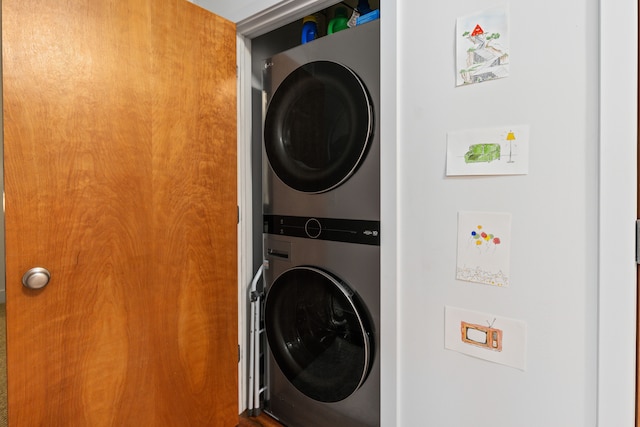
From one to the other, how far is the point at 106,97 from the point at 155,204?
0.39m

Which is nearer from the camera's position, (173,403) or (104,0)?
(104,0)

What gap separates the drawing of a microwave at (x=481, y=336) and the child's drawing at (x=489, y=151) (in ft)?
1.52

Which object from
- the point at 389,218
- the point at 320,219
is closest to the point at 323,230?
the point at 320,219

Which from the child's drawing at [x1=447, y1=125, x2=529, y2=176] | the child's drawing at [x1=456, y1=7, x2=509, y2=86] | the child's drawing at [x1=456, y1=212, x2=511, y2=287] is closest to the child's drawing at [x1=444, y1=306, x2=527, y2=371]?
the child's drawing at [x1=456, y1=212, x2=511, y2=287]

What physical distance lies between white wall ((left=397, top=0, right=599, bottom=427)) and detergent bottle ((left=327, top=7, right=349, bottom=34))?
43 cm

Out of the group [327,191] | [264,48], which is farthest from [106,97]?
[264,48]

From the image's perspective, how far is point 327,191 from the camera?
1410mm

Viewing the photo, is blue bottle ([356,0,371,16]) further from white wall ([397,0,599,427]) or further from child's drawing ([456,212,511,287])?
child's drawing ([456,212,511,287])

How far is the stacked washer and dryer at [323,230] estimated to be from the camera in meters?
1.29

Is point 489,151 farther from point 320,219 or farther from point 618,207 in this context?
point 320,219

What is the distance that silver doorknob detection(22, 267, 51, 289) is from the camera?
3.29 ft

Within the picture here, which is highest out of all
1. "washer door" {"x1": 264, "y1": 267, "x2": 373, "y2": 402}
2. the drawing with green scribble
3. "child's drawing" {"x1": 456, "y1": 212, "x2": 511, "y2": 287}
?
the drawing with green scribble

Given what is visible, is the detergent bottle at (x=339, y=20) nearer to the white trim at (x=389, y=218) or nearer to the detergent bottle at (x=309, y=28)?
the detergent bottle at (x=309, y=28)

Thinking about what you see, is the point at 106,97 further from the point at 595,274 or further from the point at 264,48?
the point at 595,274
